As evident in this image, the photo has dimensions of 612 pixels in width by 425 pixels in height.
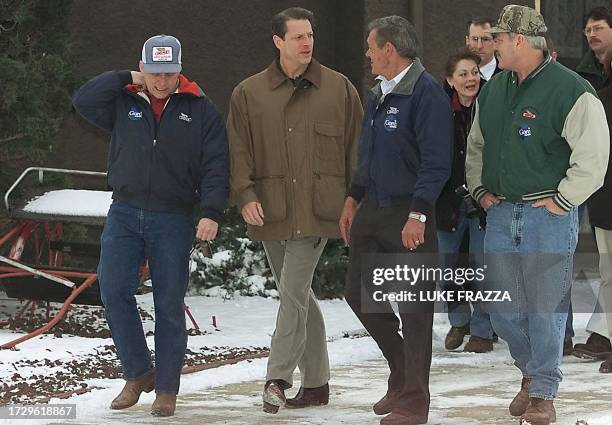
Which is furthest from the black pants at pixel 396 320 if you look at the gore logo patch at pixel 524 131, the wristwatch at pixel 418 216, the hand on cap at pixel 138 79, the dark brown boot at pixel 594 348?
the dark brown boot at pixel 594 348

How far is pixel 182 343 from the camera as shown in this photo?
709 cm

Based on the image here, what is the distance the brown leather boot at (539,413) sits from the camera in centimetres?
633

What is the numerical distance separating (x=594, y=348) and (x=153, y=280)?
3.15m

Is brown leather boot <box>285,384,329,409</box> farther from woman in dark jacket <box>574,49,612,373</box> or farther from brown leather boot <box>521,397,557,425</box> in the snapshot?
woman in dark jacket <box>574,49,612,373</box>

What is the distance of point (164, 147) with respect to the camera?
6.96 meters

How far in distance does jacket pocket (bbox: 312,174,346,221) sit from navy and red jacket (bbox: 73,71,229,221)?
1.55ft

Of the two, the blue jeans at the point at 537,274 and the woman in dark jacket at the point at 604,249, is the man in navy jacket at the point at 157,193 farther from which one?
the woman in dark jacket at the point at 604,249

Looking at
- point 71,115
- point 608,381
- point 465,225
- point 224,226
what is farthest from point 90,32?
point 608,381

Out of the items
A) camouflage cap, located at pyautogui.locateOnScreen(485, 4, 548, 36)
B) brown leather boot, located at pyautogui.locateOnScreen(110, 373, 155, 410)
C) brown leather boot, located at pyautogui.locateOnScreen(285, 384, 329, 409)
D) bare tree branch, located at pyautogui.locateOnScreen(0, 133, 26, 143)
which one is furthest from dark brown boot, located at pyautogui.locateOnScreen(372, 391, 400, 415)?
bare tree branch, located at pyautogui.locateOnScreen(0, 133, 26, 143)

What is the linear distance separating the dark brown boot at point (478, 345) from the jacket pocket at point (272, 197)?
2468mm

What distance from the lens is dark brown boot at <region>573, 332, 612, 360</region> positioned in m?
8.59

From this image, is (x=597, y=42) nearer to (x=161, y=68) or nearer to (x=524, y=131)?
(x=524, y=131)

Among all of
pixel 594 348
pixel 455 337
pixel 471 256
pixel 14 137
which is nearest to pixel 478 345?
pixel 455 337

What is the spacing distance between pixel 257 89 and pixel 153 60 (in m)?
0.63
